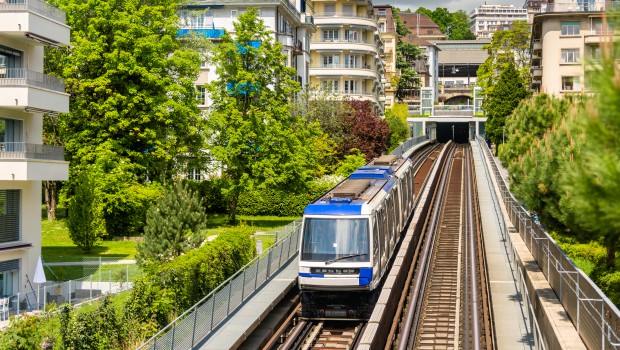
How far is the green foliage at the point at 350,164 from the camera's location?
59.7 meters

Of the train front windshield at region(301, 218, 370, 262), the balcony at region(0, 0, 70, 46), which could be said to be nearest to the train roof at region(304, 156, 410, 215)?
the train front windshield at region(301, 218, 370, 262)

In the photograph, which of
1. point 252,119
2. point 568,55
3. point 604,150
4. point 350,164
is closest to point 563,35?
point 568,55

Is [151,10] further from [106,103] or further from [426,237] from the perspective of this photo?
[426,237]

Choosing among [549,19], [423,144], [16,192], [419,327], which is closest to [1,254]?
[16,192]

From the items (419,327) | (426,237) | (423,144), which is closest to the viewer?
(419,327)

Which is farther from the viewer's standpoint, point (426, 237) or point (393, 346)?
point (426, 237)

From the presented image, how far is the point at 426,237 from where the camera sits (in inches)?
1597

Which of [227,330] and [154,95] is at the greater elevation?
[154,95]

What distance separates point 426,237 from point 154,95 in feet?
57.8

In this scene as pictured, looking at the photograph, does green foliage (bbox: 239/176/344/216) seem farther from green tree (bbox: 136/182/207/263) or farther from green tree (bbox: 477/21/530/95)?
green tree (bbox: 477/21/530/95)

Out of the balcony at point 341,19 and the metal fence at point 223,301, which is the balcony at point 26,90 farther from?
the balcony at point 341,19

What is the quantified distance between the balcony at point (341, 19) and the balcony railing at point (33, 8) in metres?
59.6

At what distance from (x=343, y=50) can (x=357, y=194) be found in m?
64.9

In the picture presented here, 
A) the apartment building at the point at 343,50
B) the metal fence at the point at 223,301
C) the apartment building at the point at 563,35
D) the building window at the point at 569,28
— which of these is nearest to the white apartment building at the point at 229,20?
the apartment building at the point at 343,50
